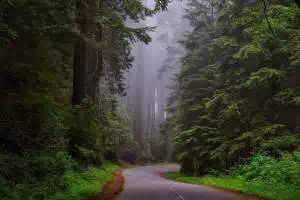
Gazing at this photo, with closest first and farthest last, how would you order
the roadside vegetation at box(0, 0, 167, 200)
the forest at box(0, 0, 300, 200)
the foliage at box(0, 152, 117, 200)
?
the foliage at box(0, 152, 117, 200)
the roadside vegetation at box(0, 0, 167, 200)
the forest at box(0, 0, 300, 200)

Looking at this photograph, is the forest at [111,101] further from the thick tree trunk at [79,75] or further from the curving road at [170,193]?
the curving road at [170,193]

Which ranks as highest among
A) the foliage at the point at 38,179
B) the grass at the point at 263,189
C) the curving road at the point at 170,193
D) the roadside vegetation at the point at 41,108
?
the roadside vegetation at the point at 41,108

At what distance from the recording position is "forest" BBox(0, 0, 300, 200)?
33.8ft

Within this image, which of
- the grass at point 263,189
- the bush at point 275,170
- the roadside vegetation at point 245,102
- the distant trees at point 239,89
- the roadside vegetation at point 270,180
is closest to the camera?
the grass at point 263,189

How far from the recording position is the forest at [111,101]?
33.8ft

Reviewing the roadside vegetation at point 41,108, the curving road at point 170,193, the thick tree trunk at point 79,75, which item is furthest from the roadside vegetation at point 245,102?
the thick tree trunk at point 79,75

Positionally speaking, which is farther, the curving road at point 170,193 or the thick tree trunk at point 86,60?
the thick tree trunk at point 86,60

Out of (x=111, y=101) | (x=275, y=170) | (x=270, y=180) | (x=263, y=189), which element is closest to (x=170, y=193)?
(x=263, y=189)

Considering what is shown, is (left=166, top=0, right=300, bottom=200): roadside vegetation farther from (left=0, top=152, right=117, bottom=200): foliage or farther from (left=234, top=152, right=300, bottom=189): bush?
(left=0, top=152, right=117, bottom=200): foliage

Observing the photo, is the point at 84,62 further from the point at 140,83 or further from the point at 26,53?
the point at 140,83

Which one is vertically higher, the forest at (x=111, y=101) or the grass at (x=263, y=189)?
the forest at (x=111, y=101)

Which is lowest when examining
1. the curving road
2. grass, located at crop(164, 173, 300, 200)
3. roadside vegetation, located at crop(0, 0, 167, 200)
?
the curving road

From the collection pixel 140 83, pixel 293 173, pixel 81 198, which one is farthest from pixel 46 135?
pixel 140 83

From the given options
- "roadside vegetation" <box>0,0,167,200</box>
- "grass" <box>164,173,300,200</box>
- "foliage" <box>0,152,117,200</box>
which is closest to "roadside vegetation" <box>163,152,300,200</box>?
"grass" <box>164,173,300,200</box>
